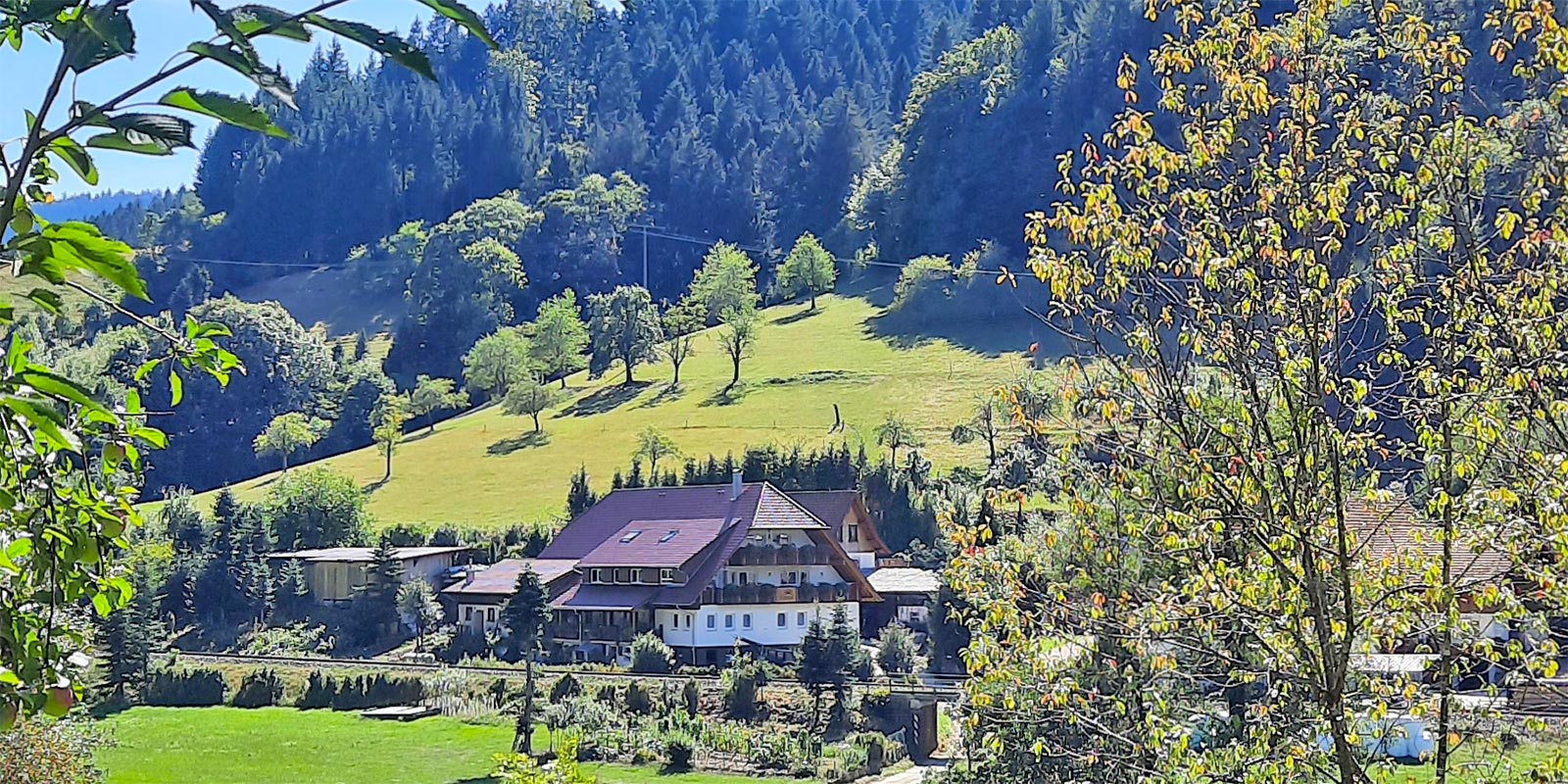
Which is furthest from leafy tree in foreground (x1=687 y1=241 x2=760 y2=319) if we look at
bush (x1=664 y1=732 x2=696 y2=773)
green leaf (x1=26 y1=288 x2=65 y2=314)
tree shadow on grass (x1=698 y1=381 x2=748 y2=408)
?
green leaf (x1=26 y1=288 x2=65 y2=314)

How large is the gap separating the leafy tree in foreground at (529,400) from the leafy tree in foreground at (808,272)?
19.7 metres

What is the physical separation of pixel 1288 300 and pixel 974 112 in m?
82.4

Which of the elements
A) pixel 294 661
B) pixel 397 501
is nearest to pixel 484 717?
pixel 294 661

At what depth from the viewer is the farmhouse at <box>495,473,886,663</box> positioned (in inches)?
1401

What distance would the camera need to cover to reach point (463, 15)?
115cm

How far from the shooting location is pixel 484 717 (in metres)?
30.3

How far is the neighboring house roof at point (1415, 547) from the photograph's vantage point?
4.52 meters

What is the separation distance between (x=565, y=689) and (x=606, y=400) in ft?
121

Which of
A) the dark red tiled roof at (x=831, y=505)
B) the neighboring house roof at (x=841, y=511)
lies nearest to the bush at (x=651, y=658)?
the dark red tiled roof at (x=831, y=505)

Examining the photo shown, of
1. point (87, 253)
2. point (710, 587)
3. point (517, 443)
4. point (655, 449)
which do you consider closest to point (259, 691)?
point (710, 587)

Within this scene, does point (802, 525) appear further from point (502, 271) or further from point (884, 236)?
point (502, 271)

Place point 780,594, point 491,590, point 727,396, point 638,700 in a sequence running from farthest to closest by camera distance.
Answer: point 727,396
point 491,590
point 780,594
point 638,700

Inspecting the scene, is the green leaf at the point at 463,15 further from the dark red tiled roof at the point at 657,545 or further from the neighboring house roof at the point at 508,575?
the neighboring house roof at the point at 508,575

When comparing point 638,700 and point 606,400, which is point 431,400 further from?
point 638,700
